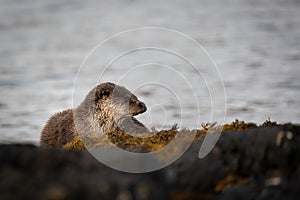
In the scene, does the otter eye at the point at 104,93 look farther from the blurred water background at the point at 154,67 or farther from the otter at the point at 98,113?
the blurred water background at the point at 154,67

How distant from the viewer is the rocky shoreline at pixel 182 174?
3.81 metres

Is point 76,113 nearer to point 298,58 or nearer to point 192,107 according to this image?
point 192,107

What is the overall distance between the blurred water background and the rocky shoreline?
21.0ft

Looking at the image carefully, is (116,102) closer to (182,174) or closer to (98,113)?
(98,113)

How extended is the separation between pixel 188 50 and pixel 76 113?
1238 centimetres

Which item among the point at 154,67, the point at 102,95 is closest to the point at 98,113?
the point at 102,95

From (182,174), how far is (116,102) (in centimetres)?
487

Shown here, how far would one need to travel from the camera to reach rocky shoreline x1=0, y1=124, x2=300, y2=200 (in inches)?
150

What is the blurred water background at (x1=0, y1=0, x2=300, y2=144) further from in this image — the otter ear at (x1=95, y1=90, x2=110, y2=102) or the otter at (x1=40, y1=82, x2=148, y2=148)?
the otter ear at (x1=95, y1=90, x2=110, y2=102)

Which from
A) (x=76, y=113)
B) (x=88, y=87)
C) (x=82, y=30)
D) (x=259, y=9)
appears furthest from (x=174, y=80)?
(x=259, y=9)

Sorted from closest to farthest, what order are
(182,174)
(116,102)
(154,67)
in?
(182,174)
(116,102)
(154,67)

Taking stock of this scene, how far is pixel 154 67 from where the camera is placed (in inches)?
725

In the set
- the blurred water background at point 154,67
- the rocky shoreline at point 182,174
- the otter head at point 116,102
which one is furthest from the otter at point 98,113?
the rocky shoreline at point 182,174

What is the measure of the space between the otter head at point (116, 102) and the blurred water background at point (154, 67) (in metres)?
2.38
